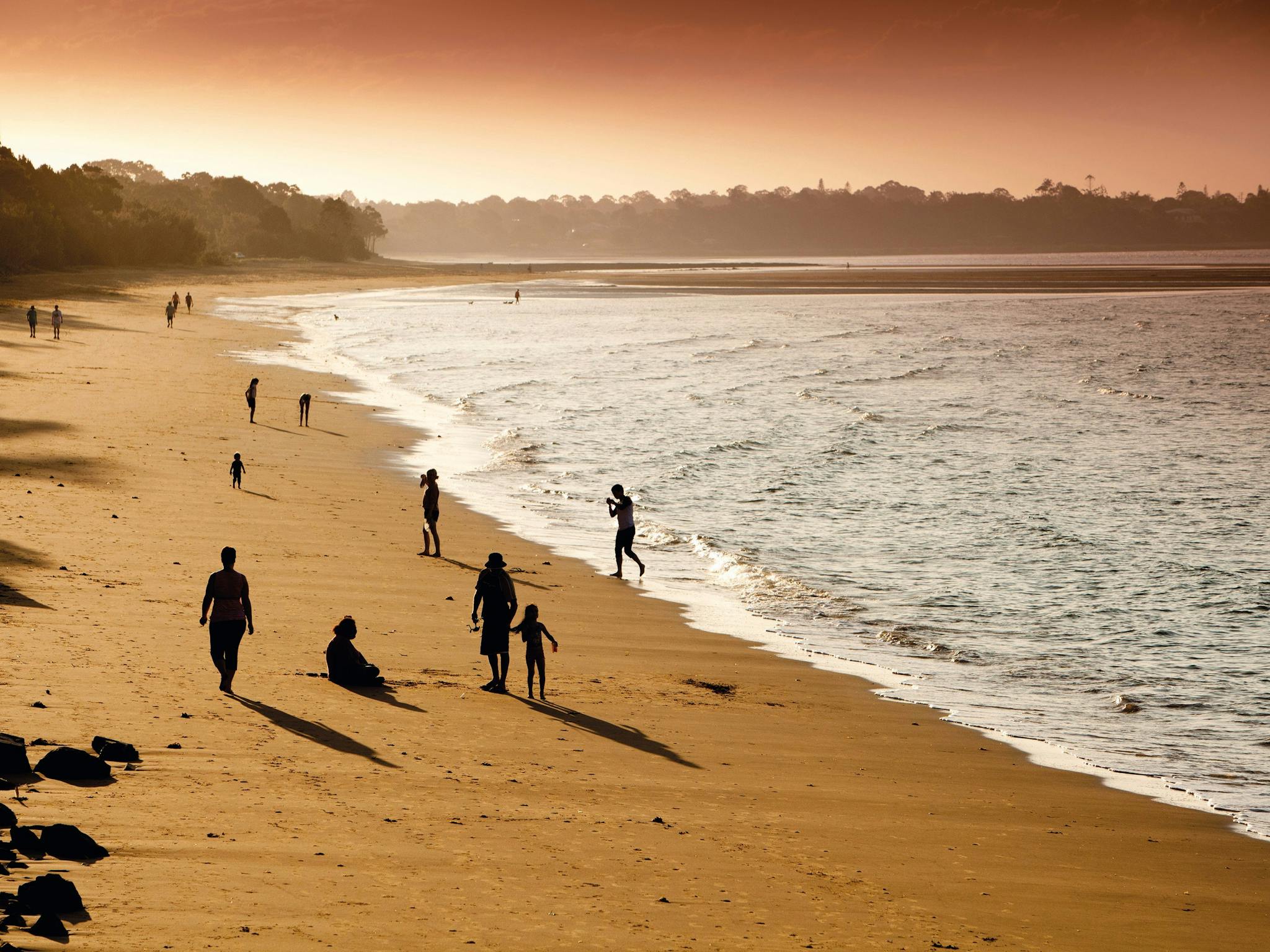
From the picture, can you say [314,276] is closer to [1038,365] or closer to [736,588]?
[1038,365]

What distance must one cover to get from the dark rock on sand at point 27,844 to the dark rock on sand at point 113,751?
1819 millimetres

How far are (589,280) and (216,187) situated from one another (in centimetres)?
7861

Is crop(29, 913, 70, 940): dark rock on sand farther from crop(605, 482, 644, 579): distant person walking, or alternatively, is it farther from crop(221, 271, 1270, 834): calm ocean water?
crop(605, 482, 644, 579): distant person walking

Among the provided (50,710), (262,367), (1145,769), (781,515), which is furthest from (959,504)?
(262,367)

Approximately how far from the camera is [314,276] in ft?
458

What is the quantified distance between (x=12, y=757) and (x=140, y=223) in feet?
407

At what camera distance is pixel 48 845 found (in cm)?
776

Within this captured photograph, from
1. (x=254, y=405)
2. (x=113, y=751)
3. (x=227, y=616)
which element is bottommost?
(x=113, y=751)

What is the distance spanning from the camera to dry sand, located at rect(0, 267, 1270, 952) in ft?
26.0

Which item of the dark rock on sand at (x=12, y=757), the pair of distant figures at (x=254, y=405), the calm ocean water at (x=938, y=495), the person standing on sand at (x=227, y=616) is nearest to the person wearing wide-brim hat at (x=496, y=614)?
the person standing on sand at (x=227, y=616)

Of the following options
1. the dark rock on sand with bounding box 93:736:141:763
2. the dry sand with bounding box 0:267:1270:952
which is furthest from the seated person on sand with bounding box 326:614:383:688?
the dark rock on sand with bounding box 93:736:141:763

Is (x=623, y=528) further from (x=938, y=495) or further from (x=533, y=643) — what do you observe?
(x=938, y=495)

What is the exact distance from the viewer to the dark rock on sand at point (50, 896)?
22.5ft

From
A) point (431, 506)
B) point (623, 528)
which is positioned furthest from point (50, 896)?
point (623, 528)
